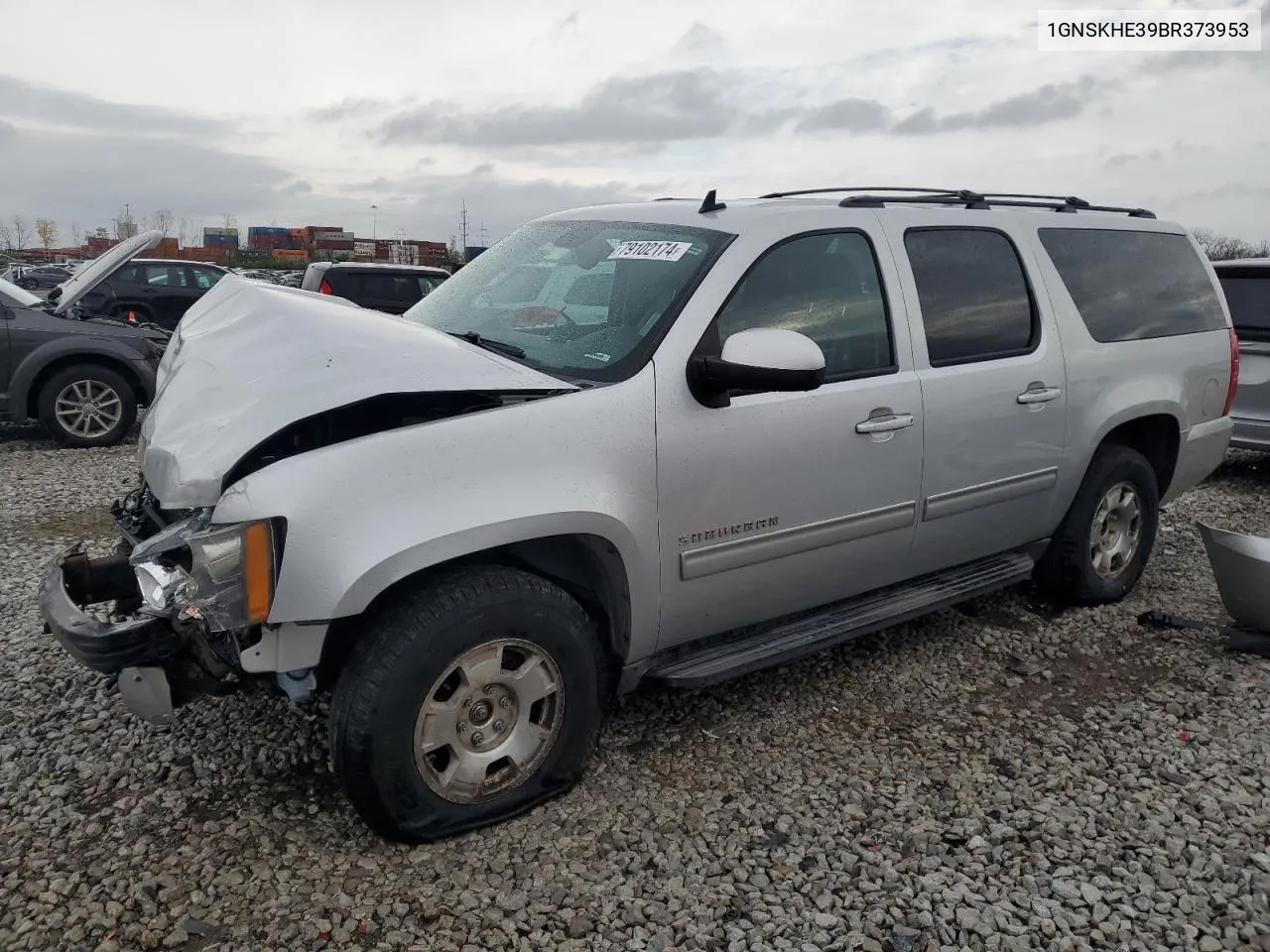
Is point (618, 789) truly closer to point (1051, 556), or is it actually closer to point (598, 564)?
point (598, 564)

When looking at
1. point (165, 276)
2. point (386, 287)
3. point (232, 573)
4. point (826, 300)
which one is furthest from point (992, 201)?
point (165, 276)

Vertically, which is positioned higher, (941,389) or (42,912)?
(941,389)

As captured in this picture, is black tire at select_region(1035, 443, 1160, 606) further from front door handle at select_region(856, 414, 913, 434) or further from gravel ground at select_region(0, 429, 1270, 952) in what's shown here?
front door handle at select_region(856, 414, 913, 434)

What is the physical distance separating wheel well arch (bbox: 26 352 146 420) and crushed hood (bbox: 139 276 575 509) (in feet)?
18.6

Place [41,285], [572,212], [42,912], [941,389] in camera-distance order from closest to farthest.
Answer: [42,912] < [941,389] < [572,212] < [41,285]

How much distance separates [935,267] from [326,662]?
2.67m

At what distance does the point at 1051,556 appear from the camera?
453 cm

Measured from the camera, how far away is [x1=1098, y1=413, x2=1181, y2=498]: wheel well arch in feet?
15.4

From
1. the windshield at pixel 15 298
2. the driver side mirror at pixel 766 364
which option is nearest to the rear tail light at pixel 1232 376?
the driver side mirror at pixel 766 364

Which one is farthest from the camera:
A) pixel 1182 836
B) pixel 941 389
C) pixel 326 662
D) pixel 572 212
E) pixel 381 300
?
pixel 381 300

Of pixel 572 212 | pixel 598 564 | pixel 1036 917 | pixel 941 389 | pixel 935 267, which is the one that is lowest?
pixel 1036 917

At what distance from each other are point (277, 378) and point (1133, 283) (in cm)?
390

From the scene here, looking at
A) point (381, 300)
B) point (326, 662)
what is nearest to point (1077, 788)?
point (326, 662)

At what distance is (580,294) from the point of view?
335 centimetres
